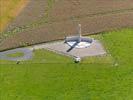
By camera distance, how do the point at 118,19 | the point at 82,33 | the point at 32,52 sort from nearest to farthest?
the point at 32,52, the point at 82,33, the point at 118,19

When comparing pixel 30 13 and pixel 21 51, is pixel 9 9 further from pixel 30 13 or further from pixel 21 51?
pixel 21 51

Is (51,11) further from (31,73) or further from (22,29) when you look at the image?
(31,73)

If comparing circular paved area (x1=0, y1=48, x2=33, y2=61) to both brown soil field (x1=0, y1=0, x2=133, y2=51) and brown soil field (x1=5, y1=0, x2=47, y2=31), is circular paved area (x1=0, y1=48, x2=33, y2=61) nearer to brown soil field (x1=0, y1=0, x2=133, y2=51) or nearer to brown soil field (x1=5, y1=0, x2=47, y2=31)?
brown soil field (x1=0, y1=0, x2=133, y2=51)

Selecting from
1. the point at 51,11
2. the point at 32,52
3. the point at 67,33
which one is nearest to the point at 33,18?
the point at 51,11

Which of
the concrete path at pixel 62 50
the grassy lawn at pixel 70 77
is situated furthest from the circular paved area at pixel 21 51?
the grassy lawn at pixel 70 77

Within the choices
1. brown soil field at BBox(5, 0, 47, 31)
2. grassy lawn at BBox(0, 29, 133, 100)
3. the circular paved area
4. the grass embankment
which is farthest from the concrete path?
the grass embankment

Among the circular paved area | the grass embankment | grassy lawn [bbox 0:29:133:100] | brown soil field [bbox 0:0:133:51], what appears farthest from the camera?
the grass embankment

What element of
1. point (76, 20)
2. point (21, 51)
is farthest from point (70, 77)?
point (76, 20)
